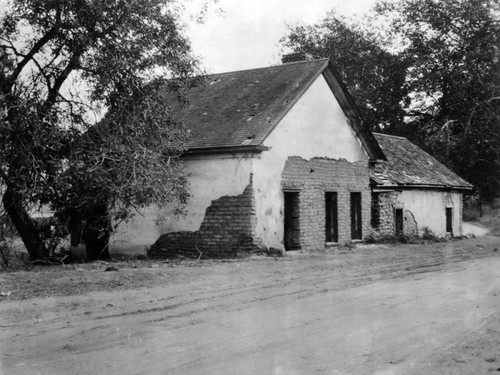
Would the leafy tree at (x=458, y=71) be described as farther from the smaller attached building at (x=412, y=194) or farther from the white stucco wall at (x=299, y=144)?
the white stucco wall at (x=299, y=144)

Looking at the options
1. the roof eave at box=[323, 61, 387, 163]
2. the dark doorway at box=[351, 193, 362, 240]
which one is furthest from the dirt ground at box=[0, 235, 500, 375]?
the roof eave at box=[323, 61, 387, 163]

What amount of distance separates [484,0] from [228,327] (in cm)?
4051

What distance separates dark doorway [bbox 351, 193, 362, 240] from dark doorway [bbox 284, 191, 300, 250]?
4301mm

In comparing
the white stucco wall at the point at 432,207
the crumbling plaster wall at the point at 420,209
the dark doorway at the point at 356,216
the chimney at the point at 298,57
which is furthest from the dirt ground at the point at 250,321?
the white stucco wall at the point at 432,207

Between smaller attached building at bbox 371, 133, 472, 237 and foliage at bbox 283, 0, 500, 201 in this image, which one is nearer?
smaller attached building at bbox 371, 133, 472, 237

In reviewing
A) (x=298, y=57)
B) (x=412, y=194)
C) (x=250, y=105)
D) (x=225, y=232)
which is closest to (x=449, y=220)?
(x=412, y=194)

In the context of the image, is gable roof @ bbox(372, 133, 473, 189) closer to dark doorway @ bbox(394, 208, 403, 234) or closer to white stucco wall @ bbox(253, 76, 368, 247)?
dark doorway @ bbox(394, 208, 403, 234)

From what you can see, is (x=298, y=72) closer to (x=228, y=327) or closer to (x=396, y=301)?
(x=396, y=301)

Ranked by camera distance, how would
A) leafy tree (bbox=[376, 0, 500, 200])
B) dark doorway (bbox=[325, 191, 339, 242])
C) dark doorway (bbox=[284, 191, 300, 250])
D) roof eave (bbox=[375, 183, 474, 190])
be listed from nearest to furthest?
1. dark doorway (bbox=[284, 191, 300, 250])
2. dark doorway (bbox=[325, 191, 339, 242])
3. roof eave (bbox=[375, 183, 474, 190])
4. leafy tree (bbox=[376, 0, 500, 200])

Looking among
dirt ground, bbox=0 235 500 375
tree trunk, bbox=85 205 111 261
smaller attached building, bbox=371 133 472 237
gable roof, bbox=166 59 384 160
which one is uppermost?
gable roof, bbox=166 59 384 160

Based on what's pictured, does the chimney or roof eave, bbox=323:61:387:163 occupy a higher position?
the chimney

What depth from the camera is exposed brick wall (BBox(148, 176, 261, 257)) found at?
18359mm

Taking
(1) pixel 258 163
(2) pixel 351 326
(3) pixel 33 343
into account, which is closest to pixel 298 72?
(1) pixel 258 163

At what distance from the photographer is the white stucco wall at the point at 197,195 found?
1855 cm
